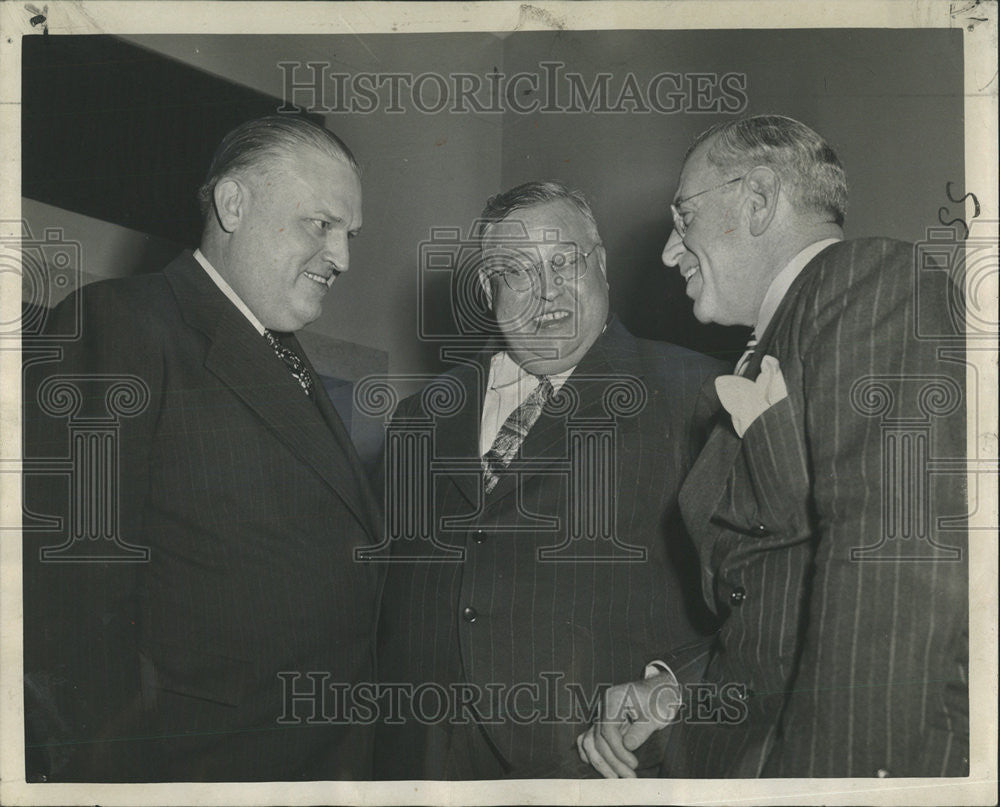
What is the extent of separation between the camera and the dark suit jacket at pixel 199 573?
5.46ft

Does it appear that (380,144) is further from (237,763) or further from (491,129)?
(237,763)

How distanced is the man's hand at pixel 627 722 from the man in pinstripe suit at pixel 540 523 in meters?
0.02

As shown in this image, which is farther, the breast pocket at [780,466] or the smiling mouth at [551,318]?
the smiling mouth at [551,318]

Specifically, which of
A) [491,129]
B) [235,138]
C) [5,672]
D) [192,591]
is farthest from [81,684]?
[491,129]

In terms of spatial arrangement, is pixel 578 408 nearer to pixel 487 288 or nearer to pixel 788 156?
pixel 487 288

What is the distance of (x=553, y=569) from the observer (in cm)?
165

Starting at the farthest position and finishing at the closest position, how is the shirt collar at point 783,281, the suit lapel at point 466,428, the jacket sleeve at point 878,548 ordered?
the suit lapel at point 466,428
the shirt collar at point 783,281
the jacket sleeve at point 878,548

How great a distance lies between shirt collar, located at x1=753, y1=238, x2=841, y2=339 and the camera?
→ 1.60 meters

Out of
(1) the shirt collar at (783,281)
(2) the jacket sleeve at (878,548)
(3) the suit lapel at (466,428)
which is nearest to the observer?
(2) the jacket sleeve at (878,548)

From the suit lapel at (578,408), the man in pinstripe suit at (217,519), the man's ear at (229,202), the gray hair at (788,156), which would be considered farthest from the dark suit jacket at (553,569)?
the man's ear at (229,202)

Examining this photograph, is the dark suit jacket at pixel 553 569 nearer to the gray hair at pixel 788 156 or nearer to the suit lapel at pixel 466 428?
the suit lapel at pixel 466 428

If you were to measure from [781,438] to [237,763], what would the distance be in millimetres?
1010

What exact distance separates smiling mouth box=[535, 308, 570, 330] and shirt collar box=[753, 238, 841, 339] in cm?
31

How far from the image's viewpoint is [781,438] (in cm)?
150
